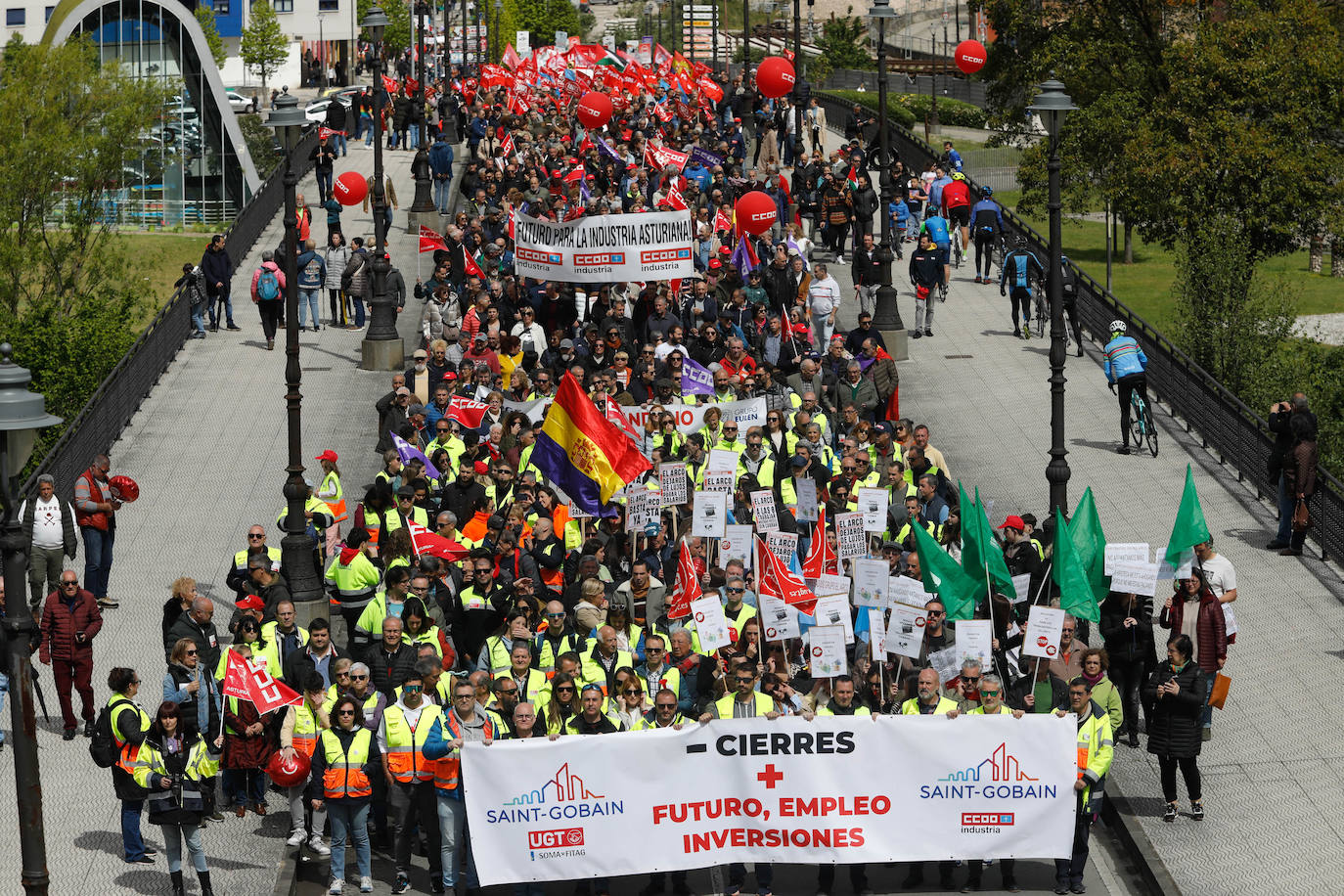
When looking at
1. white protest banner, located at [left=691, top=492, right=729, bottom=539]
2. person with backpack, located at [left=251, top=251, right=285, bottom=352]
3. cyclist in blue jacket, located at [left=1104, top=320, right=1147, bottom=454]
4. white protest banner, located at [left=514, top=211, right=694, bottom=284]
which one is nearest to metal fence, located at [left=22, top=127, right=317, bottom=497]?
person with backpack, located at [left=251, top=251, right=285, bottom=352]

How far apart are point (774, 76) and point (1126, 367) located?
1721 centimetres

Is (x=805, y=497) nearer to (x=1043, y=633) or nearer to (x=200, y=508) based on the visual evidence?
(x=1043, y=633)

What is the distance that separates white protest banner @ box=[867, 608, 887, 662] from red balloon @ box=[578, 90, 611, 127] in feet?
75.0

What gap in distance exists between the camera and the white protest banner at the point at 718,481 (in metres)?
20.6

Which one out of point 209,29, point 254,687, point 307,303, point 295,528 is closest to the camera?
point 254,687

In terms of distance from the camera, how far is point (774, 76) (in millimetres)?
41750

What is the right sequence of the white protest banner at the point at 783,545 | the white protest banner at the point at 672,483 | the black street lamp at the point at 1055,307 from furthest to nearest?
the black street lamp at the point at 1055,307, the white protest banner at the point at 672,483, the white protest banner at the point at 783,545

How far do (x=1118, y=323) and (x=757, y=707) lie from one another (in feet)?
41.5

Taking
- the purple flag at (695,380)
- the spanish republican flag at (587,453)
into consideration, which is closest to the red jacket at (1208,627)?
the spanish republican flag at (587,453)

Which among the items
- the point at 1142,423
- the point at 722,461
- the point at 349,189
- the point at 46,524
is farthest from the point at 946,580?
the point at 349,189

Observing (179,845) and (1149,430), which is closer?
(179,845)

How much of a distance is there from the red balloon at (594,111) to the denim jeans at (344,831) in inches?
972

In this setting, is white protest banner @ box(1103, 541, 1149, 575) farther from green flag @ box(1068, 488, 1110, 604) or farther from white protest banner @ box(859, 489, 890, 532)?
white protest banner @ box(859, 489, 890, 532)

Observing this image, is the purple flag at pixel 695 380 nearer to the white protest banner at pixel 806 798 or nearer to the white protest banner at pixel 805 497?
the white protest banner at pixel 805 497
